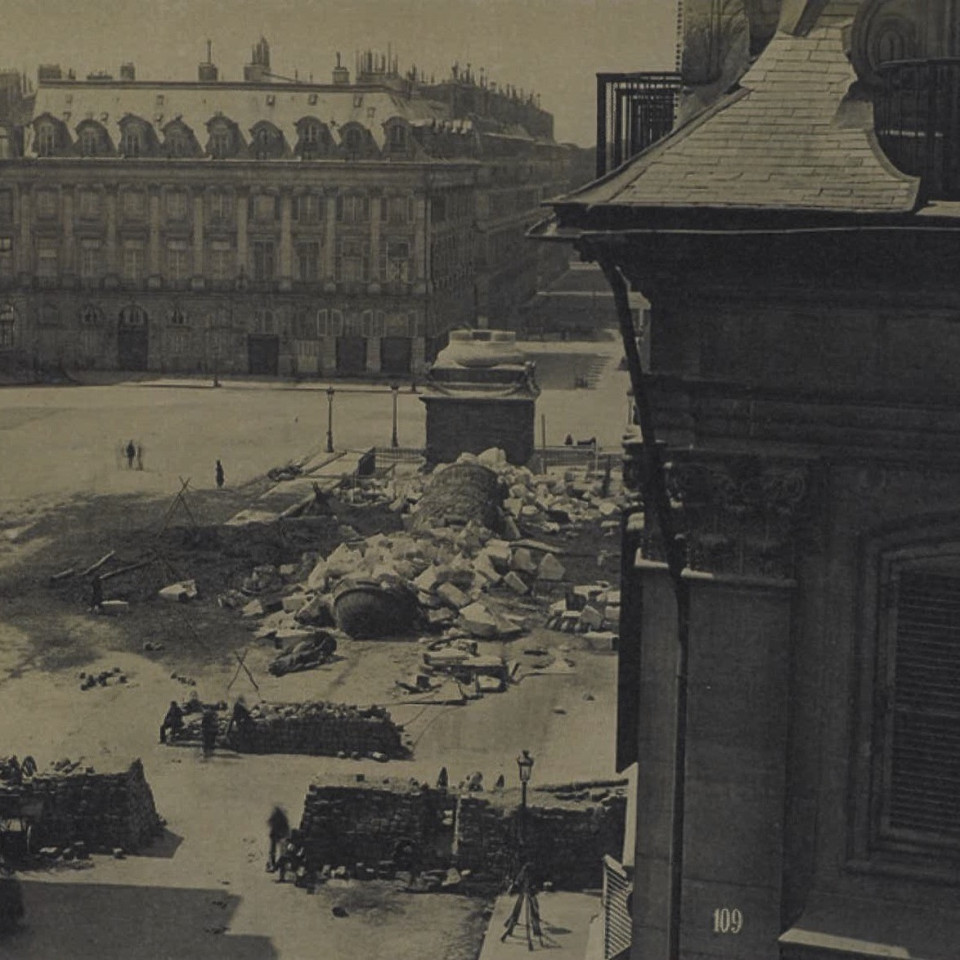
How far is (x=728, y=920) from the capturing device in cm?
1181

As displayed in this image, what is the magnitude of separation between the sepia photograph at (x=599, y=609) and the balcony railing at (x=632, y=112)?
0.17 ft

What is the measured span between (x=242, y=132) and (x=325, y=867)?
77695mm

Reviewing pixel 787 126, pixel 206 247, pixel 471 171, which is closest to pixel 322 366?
pixel 206 247

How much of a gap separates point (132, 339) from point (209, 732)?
69.9 meters

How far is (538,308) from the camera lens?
142 meters

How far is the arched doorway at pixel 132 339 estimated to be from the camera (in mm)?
100312

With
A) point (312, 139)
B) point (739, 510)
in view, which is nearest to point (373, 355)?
point (312, 139)

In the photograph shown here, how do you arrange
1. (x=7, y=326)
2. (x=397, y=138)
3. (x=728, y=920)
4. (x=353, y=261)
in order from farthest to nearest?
(x=7, y=326) < (x=397, y=138) < (x=353, y=261) < (x=728, y=920)

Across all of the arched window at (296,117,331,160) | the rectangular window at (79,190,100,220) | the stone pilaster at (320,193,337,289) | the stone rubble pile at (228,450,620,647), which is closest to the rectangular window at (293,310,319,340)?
the stone pilaster at (320,193,337,289)

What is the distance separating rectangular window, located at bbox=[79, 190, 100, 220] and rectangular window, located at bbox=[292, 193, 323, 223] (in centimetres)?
1139

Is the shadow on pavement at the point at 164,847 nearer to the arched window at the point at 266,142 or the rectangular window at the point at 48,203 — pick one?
the arched window at the point at 266,142

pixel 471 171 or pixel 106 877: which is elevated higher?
pixel 471 171

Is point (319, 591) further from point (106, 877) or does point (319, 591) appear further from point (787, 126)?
point (787, 126)

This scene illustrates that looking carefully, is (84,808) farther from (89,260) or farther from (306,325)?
(89,260)
